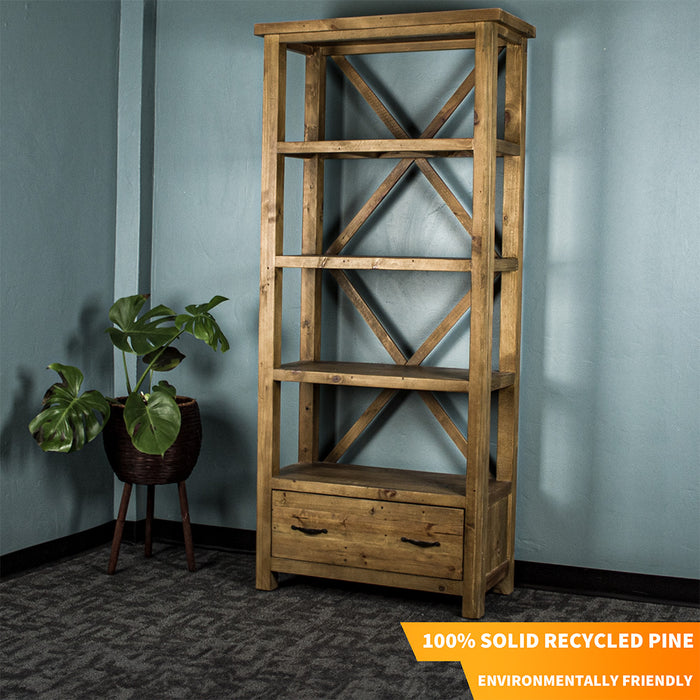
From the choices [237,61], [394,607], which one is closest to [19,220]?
[237,61]

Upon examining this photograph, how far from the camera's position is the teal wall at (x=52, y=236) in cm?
388

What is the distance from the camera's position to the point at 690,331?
369 cm

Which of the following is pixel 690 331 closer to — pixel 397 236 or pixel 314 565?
pixel 397 236

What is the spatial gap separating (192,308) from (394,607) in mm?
1395

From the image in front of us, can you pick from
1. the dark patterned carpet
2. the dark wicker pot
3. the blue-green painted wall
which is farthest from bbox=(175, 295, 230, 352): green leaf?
the dark patterned carpet

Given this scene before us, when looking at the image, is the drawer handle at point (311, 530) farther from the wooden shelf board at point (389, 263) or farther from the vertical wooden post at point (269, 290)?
the wooden shelf board at point (389, 263)

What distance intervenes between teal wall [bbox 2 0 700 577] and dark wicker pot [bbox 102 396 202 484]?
1.22 feet

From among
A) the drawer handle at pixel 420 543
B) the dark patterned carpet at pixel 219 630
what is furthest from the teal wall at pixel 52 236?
the drawer handle at pixel 420 543

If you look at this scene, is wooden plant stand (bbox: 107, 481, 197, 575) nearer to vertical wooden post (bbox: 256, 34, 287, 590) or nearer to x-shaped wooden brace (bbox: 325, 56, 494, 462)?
vertical wooden post (bbox: 256, 34, 287, 590)

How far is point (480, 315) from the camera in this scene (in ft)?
11.2

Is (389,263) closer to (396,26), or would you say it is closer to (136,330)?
(396,26)

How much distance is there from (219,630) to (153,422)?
0.82 m

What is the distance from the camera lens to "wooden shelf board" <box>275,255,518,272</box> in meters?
3.45

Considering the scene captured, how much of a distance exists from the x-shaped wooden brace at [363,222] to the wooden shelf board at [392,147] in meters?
0.12
